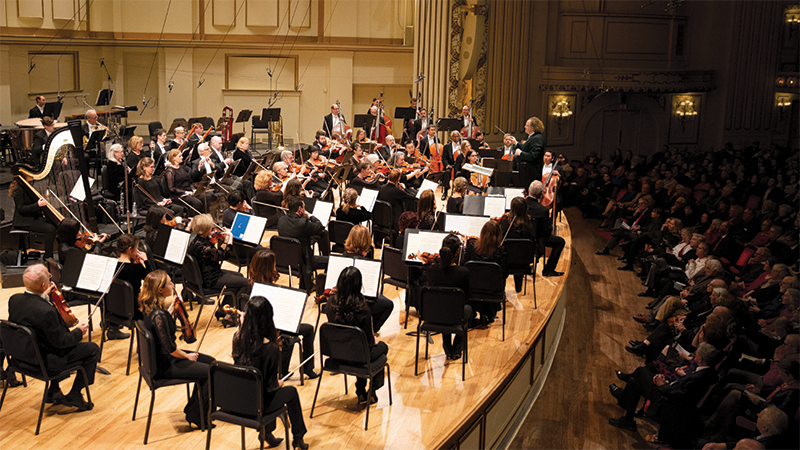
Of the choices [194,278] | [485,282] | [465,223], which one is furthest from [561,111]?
[194,278]

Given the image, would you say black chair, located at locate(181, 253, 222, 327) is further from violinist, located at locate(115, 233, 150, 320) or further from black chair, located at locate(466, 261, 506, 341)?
black chair, located at locate(466, 261, 506, 341)

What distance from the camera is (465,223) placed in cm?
710

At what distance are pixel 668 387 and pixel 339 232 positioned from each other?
3625mm

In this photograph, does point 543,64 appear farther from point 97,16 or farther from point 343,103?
point 97,16

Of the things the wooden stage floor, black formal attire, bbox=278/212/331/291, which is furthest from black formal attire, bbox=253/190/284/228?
the wooden stage floor

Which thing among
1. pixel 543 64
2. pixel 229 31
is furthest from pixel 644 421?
pixel 229 31

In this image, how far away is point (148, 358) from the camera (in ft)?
15.0

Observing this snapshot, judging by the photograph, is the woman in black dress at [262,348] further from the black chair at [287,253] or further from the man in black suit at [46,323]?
the black chair at [287,253]

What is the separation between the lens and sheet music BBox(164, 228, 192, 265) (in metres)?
6.17

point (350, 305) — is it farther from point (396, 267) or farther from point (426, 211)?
point (426, 211)

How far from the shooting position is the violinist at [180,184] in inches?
367

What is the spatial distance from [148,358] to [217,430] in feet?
2.66

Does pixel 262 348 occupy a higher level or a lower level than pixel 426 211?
lower

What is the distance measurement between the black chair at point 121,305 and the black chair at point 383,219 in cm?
353
